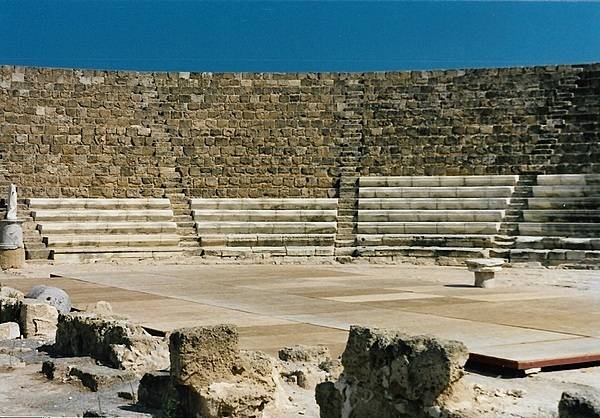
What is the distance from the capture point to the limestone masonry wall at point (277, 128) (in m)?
21.7

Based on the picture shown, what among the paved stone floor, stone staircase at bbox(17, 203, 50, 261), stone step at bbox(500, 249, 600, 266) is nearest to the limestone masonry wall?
stone staircase at bbox(17, 203, 50, 261)

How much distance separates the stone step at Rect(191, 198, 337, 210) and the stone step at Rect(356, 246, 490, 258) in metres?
2.14

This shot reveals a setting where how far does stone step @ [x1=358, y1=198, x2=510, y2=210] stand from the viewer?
20.8m

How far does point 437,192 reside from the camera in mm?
21500

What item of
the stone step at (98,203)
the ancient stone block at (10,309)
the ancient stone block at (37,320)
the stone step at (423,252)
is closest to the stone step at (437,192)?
the stone step at (423,252)

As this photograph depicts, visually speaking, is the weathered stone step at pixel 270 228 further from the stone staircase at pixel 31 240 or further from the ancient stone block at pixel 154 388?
the ancient stone block at pixel 154 388

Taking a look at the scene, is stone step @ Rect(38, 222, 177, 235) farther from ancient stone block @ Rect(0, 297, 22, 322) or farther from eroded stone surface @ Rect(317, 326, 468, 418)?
eroded stone surface @ Rect(317, 326, 468, 418)

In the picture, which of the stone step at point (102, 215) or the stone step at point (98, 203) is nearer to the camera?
the stone step at point (102, 215)

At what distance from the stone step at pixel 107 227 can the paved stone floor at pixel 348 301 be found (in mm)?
1773

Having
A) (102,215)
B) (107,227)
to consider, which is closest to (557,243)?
(107,227)

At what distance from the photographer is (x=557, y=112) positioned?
21.8 metres

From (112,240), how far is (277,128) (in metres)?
5.86

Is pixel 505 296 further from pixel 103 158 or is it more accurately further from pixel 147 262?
pixel 103 158

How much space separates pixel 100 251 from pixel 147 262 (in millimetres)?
1242
